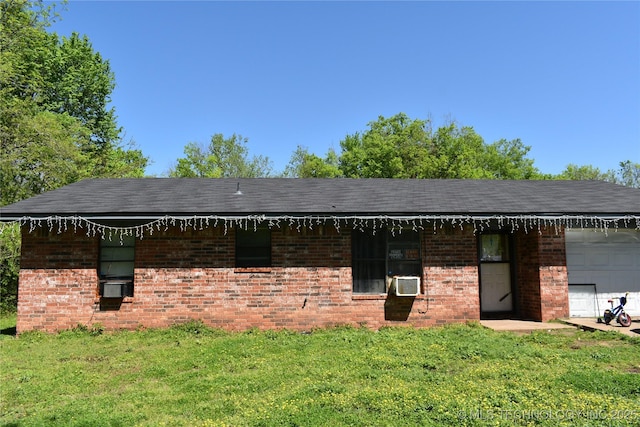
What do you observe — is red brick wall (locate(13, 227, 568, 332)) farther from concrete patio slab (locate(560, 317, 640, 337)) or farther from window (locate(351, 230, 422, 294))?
concrete patio slab (locate(560, 317, 640, 337))

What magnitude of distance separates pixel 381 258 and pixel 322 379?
13.1 feet

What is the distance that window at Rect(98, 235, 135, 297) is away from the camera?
8539mm

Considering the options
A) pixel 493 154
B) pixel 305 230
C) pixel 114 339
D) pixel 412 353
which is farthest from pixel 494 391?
pixel 493 154

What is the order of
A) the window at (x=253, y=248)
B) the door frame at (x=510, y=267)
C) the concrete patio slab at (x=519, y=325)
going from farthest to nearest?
the door frame at (x=510, y=267)
the window at (x=253, y=248)
the concrete patio slab at (x=519, y=325)

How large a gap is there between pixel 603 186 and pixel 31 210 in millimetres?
13928

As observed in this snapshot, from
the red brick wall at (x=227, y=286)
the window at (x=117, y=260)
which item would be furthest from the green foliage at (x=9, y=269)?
the window at (x=117, y=260)

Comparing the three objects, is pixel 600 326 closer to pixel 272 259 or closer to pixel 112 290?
pixel 272 259

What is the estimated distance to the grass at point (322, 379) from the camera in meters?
4.13

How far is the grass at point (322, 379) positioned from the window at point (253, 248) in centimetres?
147

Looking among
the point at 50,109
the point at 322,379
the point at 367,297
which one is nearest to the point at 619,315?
the point at 367,297

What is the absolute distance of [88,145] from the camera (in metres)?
22.8

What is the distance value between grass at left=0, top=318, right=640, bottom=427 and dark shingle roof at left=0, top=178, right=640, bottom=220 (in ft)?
7.87

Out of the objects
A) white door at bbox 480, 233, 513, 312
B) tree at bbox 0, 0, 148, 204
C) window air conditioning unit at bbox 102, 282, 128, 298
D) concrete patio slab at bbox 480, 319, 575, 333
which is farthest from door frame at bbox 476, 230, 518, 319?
tree at bbox 0, 0, 148, 204

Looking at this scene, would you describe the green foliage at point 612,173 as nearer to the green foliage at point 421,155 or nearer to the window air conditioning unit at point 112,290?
the green foliage at point 421,155
